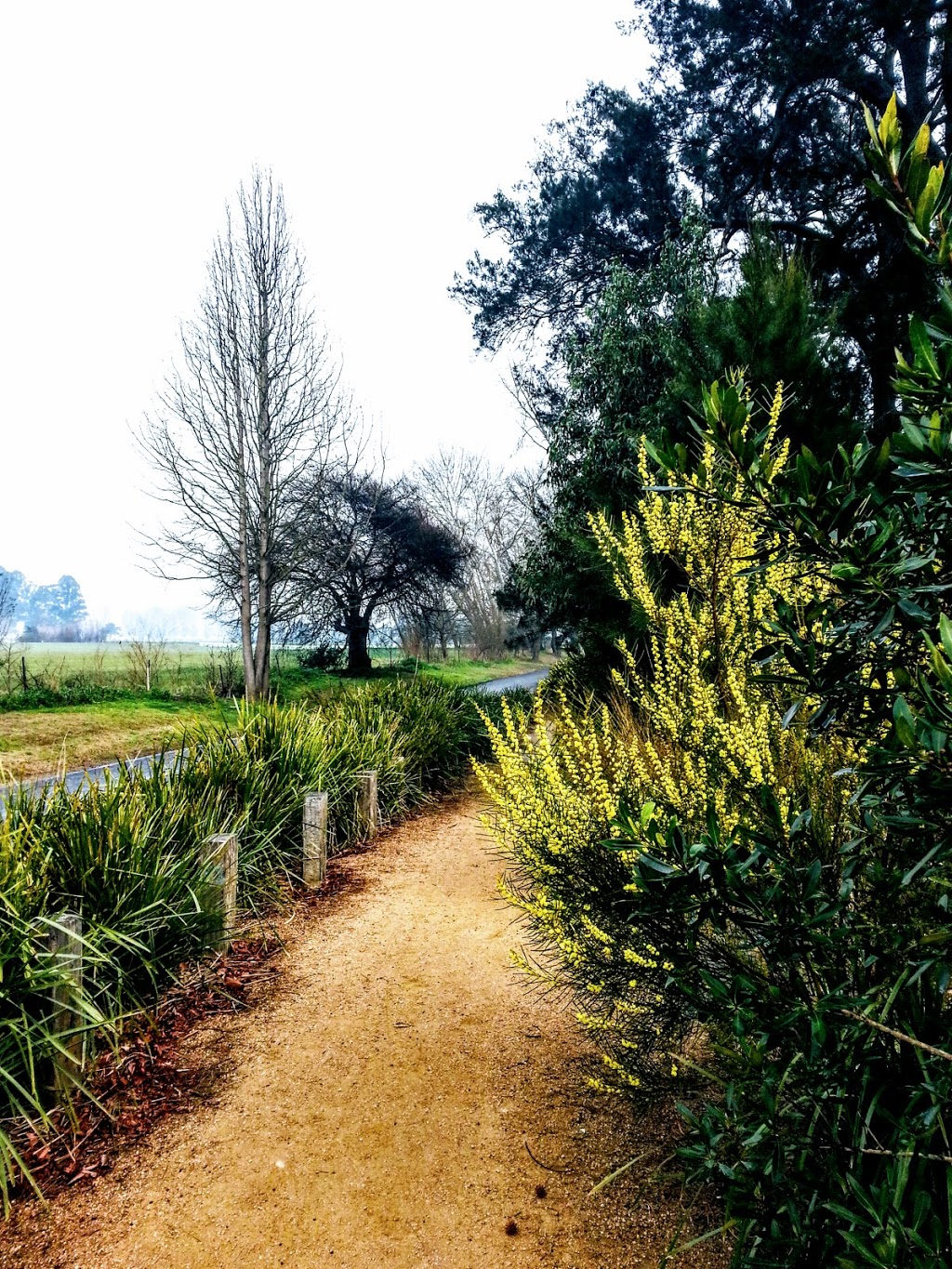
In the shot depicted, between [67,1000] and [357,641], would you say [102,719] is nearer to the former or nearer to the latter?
[357,641]

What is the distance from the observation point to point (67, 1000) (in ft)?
8.40

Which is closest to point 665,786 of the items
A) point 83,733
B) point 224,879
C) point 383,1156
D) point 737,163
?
point 383,1156

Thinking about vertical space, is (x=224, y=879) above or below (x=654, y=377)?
below

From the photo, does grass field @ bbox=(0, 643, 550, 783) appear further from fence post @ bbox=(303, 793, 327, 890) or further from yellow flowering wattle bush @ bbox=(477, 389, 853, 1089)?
yellow flowering wattle bush @ bbox=(477, 389, 853, 1089)

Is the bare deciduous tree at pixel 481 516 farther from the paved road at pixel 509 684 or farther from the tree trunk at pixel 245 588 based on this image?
the tree trunk at pixel 245 588

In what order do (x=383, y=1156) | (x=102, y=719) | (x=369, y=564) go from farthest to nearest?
(x=369, y=564)
(x=102, y=719)
(x=383, y=1156)

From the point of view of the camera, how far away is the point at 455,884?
5238 mm

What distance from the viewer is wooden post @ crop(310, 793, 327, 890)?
196 inches

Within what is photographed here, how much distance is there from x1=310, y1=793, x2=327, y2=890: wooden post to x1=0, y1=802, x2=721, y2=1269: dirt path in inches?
51.6

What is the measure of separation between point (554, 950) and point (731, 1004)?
5.66ft

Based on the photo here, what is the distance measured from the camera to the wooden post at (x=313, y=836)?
4984 mm

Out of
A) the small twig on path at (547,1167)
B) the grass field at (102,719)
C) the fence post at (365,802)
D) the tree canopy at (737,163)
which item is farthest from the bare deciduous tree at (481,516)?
the small twig on path at (547,1167)

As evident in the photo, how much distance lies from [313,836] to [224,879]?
1.34 m

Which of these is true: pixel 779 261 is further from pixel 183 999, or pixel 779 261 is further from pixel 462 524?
pixel 462 524
